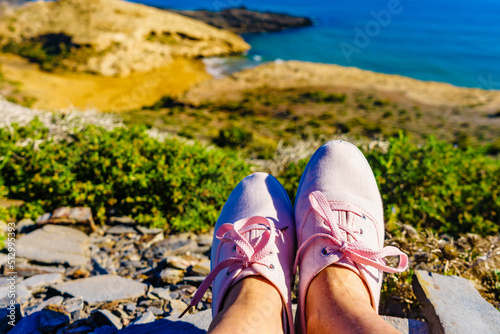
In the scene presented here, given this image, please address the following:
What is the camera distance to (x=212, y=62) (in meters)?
28.9

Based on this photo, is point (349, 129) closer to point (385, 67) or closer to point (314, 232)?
point (314, 232)

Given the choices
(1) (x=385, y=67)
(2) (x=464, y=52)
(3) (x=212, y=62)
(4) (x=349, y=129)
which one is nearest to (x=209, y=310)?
(4) (x=349, y=129)

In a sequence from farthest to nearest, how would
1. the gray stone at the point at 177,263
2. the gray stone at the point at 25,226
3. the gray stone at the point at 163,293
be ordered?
1. the gray stone at the point at 25,226
2. the gray stone at the point at 177,263
3. the gray stone at the point at 163,293

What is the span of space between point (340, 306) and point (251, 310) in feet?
1.10

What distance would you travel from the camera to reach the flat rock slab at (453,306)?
1.37 metres

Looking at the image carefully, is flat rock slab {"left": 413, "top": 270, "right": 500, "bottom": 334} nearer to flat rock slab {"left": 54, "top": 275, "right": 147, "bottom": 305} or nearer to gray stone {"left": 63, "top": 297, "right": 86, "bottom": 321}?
flat rock slab {"left": 54, "top": 275, "right": 147, "bottom": 305}

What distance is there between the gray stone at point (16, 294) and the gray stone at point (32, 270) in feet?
0.57

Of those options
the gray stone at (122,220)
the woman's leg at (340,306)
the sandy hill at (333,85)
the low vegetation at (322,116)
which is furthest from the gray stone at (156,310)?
the sandy hill at (333,85)

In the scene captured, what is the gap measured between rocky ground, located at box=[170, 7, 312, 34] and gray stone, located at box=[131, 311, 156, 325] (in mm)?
42486

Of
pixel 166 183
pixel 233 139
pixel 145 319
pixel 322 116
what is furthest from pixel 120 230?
pixel 322 116

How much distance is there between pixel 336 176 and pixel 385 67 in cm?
3624

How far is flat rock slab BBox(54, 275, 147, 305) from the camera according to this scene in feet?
6.07

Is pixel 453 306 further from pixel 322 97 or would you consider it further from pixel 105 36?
pixel 105 36

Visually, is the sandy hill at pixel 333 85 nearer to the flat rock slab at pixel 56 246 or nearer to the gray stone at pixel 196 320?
the flat rock slab at pixel 56 246
